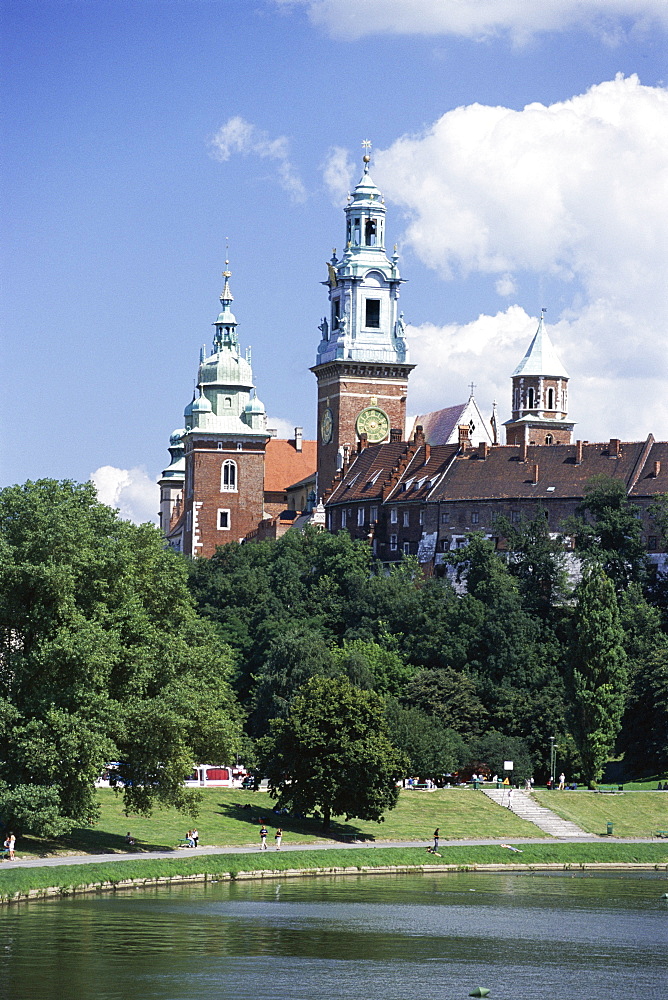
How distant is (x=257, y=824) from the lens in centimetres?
7894

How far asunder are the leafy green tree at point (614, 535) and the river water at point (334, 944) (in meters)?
59.6

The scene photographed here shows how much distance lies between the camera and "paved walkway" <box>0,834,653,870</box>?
6316cm

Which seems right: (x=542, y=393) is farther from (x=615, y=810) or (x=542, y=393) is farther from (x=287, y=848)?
(x=287, y=848)

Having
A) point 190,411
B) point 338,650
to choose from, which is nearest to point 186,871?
point 338,650

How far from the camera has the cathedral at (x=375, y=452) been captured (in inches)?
5285

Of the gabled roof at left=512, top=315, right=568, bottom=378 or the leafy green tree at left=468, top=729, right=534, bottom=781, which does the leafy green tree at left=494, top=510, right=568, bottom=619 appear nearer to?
the leafy green tree at left=468, top=729, right=534, bottom=781

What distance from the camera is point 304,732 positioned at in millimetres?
80250

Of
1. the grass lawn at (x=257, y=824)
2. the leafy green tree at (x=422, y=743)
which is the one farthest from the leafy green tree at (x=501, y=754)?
the grass lawn at (x=257, y=824)

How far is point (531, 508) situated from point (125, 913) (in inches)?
3152

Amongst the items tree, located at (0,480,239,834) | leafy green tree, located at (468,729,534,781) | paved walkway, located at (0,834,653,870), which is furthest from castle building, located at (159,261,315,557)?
tree, located at (0,480,239,834)

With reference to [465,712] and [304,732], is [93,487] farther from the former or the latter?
[465,712]

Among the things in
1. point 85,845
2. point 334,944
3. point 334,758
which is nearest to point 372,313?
point 334,758

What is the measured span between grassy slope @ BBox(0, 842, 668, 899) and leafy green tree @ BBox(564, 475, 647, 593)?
43028mm

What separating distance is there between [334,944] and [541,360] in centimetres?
13802
